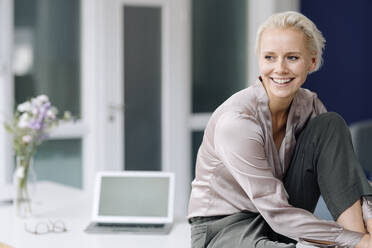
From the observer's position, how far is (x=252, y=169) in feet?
5.33

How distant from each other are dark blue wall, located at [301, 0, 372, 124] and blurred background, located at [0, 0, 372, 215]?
6cm

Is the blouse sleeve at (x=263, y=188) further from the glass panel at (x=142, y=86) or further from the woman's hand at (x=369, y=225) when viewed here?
the glass panel at (x=142, y=86)

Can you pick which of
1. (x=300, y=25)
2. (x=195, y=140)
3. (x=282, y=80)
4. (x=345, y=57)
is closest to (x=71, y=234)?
(x=282, y=80)

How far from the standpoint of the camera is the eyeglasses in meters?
2.03

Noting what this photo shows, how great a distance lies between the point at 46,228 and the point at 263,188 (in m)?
0.84

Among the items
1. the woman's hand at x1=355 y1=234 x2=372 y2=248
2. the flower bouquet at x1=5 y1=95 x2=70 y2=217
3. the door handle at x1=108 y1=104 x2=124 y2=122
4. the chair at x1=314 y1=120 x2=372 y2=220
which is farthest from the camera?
the door handle at x1=108 y1=104 x2=124 y2=122

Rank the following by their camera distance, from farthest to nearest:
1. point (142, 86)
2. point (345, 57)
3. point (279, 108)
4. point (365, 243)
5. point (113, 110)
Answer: point (345, 57) → point (142, 86) → point (113, 110) → point (279, 108) → point (365, 243)

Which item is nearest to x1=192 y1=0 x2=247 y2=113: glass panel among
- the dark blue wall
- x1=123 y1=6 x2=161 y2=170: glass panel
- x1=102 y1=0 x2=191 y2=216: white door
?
x1=102 y1=0 x2=191 y2=216: white door

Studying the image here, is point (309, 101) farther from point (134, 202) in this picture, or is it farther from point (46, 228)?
point (46, 228)

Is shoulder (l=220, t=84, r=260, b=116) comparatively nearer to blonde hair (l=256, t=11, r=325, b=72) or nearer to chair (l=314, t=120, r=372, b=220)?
blonde hair (l=256, t=11, r=325, b=72)

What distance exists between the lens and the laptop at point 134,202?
2.05 metres

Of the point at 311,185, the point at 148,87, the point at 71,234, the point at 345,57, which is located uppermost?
the point at 345,57

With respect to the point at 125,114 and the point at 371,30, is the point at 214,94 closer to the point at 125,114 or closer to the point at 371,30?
the point at 125,114

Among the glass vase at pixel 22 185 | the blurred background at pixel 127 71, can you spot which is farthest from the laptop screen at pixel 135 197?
the blurred background at pixel 127 71
